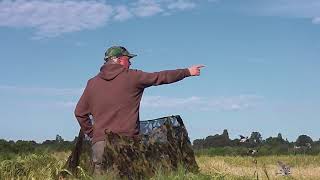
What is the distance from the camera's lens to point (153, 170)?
6.87m

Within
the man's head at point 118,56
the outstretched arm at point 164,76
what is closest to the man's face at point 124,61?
the man's head at point 118,56

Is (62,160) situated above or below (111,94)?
below

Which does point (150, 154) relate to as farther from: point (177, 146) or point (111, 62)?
point (111, 62)

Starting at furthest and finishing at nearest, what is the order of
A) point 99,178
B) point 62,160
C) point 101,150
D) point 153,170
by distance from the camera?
point 62,160, point 101,150, point 153,170, point 99,178

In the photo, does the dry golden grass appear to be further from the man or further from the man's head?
the man's head

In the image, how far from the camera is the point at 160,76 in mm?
7461

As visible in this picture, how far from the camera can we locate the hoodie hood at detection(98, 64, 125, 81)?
24.9ft

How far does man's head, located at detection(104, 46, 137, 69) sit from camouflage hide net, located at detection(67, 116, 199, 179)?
0.83m

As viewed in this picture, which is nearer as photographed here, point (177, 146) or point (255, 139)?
point (255, 139)

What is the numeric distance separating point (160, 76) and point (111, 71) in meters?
0.61

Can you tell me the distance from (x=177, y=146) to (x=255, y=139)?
6.37ft

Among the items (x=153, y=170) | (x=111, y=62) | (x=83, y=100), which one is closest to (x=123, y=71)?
(x=111, y=62)

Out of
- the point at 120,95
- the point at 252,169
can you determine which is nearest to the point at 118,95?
the point at 120,95

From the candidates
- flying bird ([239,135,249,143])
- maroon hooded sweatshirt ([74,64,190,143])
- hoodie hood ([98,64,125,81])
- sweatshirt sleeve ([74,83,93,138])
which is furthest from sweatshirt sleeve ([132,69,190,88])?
flying bird ([239,135,249,143])
